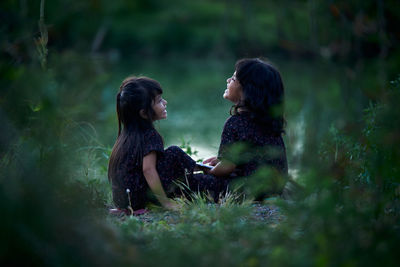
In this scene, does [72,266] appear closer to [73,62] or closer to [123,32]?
[73,62]

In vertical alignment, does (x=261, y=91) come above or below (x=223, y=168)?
above

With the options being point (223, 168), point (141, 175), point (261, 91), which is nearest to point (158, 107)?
point (141, 175)

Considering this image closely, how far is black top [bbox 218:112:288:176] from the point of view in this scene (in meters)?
3.33

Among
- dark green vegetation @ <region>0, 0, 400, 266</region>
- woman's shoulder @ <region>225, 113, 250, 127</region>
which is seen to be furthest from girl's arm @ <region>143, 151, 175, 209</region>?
woman's shoulder @ <region>225, 113, 250, 127</region>

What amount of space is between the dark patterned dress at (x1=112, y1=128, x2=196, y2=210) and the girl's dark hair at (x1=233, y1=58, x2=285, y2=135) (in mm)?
607

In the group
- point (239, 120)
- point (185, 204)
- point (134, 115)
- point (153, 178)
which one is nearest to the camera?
point (185, 204)

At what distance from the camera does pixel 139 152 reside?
3207mm

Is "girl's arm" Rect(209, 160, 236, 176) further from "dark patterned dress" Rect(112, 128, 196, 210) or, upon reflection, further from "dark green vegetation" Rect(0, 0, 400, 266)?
"dark green vegetation" Rect(0, 0, 400, 266)

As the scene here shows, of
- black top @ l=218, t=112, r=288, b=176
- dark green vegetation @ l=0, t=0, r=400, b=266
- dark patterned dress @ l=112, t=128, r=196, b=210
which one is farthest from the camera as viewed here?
black top @ l=218, t=112, r=288, b=176

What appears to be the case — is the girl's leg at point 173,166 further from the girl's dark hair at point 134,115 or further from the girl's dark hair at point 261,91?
the girl's dark hair at point 261,91

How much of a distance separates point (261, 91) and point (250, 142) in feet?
1.19

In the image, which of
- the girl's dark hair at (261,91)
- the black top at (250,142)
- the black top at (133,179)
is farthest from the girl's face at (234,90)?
the black top at (133,179)

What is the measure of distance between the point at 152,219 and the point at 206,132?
603cm

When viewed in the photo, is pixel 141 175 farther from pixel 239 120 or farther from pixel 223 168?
Result: pixel 239 120
